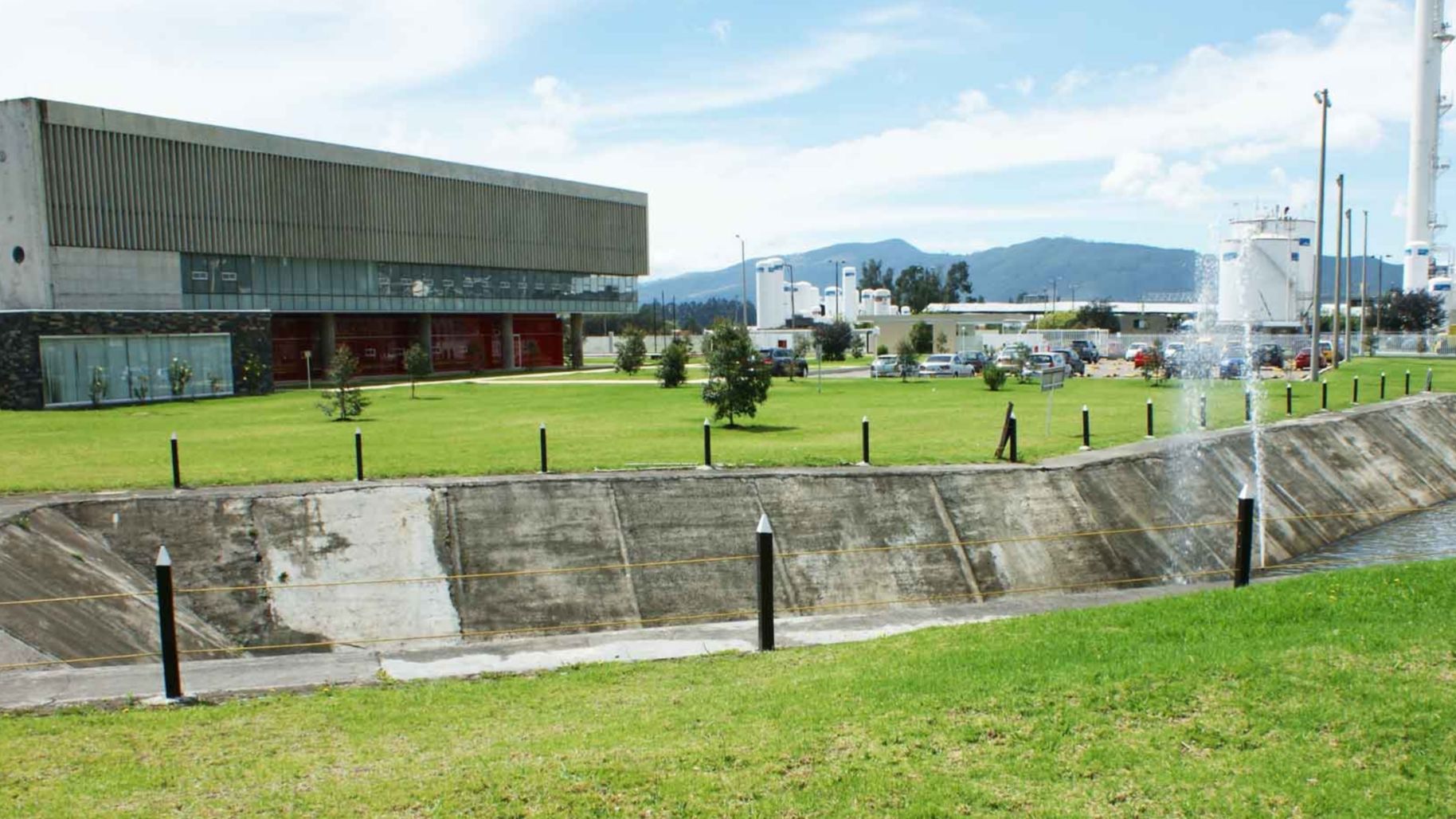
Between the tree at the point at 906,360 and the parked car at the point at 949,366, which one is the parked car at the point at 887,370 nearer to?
the parked car at the point at 949,366

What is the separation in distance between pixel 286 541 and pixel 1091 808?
12.7 meters

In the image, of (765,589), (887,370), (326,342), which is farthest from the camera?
(326,342)

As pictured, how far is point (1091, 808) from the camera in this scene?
577cm

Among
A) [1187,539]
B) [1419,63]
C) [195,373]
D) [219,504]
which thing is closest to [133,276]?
[195,373]

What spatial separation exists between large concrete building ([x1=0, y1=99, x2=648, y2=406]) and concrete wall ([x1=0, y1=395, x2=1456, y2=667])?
1179 inches

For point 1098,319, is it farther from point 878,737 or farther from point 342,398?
point 878,737

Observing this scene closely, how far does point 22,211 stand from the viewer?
45750 millimetres

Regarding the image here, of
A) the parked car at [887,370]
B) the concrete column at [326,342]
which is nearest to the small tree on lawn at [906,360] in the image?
the parked car at [887,370]

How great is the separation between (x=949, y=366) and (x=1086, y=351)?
21654 mm

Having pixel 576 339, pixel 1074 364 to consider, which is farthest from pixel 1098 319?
pixel 1074 364

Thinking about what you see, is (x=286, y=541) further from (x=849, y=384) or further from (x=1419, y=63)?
(x=1419, y=63)

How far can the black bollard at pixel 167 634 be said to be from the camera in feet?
28.5

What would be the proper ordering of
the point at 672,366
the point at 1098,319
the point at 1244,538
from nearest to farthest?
the point at 1244,538
the point at 672,366
the point at 1098,319

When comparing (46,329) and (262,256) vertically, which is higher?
(262,256)
